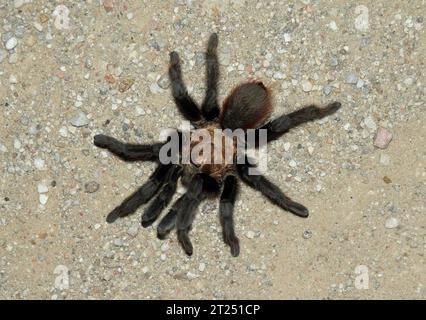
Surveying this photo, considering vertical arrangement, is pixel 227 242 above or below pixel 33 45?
below

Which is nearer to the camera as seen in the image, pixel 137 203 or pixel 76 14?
pixel 137 203

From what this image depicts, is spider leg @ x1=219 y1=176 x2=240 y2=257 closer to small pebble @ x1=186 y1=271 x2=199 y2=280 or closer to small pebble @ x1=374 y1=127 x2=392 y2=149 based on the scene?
small pebble @ x1=186 y1=271 x2=199 y2=280

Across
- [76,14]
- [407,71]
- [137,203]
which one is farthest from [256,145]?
[76,14]

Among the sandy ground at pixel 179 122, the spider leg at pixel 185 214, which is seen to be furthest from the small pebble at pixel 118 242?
the spider leg at pixel 185 214

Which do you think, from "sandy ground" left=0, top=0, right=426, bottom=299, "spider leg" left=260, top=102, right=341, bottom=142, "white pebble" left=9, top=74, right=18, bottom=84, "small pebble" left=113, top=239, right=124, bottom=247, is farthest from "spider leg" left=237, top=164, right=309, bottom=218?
"white pebble" left=9, top=74, right=18, bottom=84

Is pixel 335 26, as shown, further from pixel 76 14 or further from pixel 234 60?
pixel 76 14

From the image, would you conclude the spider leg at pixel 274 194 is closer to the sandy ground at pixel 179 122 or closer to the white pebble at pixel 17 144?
the sandy ground at pixel 179 122

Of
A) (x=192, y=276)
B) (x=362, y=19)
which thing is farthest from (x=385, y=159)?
(x=192, y=276)
